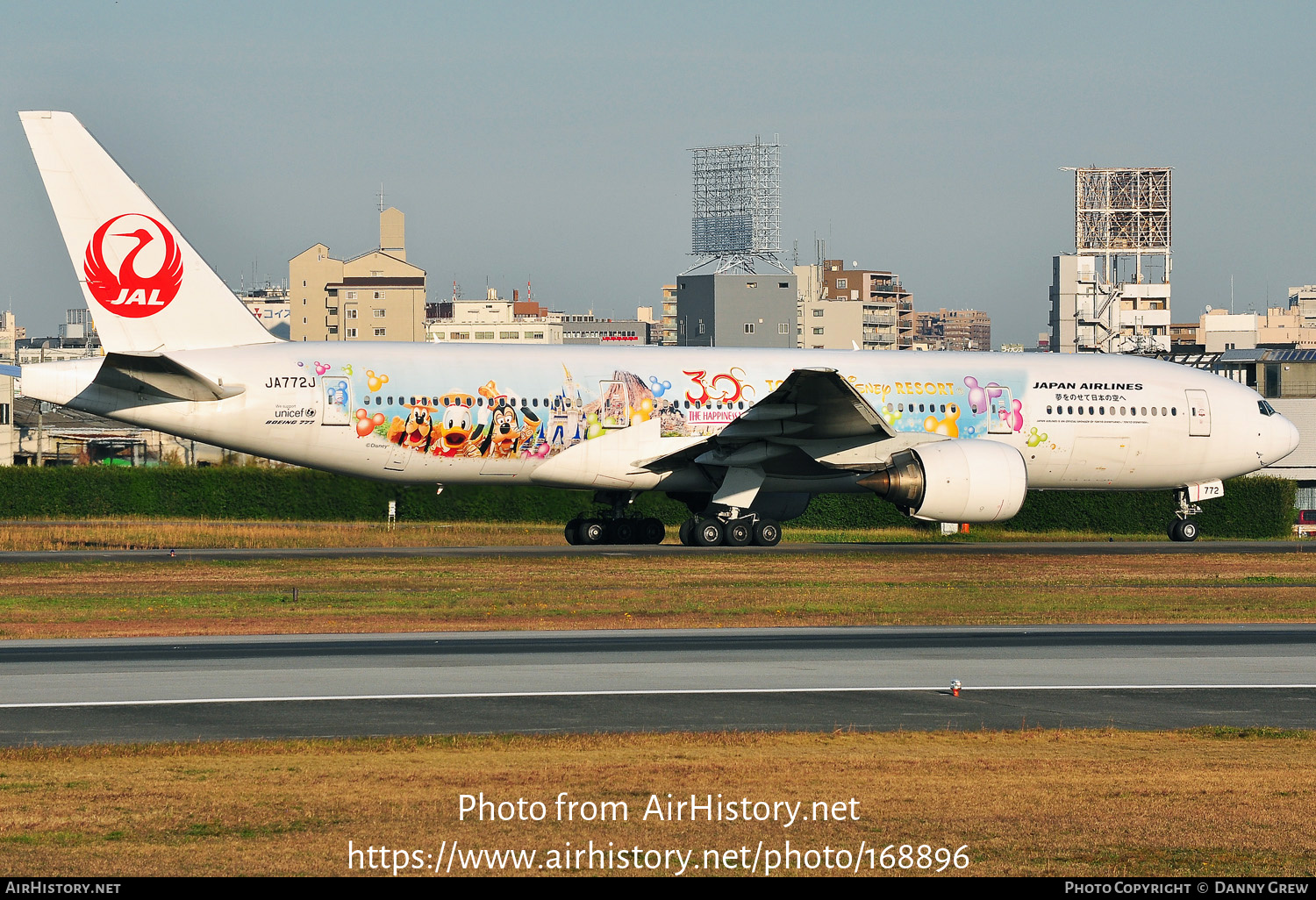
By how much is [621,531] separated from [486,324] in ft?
412

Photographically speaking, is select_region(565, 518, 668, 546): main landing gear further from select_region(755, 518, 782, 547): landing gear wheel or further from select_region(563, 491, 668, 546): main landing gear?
select_region(755, 518, 782, 547): landing gear wheel

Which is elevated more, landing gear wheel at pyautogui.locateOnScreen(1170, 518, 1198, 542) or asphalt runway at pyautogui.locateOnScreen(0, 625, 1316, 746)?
asphalt runway at pyautogui.locateOnScreen(0, 625, 1316, 746)

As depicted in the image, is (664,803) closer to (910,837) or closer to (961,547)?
(910,837)

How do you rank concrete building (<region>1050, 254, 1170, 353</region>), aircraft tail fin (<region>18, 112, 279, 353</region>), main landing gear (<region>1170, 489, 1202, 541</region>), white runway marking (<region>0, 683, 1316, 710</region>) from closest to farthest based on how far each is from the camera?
white runway marking (<region>0, 683, 1316, 710</region>) → aircraft tail fin (<region>18, 112, 279, 353</region>) → main landing gear (<region>1170, 489, 1202, 541</region>) → concrete building (<region>1050, 254, 1170, 353</region>)

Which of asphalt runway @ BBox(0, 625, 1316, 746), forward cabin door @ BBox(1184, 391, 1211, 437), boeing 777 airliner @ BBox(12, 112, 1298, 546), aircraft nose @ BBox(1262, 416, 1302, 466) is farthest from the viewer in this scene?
aircraft nose @ BBox(1262, 416, 1302, 466)

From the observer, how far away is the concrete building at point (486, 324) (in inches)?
6191

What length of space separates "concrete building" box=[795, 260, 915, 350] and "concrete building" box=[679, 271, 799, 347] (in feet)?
10.0

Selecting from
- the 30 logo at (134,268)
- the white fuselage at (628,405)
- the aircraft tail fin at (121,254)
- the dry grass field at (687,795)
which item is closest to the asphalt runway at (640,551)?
the white fuselage at (628,405)

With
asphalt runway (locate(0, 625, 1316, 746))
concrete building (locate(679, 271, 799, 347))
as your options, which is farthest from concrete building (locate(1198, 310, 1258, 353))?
asphalt runway (locate(0, 625, 1316, 746))

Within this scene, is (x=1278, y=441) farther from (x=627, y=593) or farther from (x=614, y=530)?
(x=627, y=593)

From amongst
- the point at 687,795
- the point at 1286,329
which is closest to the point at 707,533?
the point at 687,795

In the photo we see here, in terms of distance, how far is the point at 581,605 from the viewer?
22938 millimetres

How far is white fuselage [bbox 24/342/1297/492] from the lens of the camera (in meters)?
30.8
